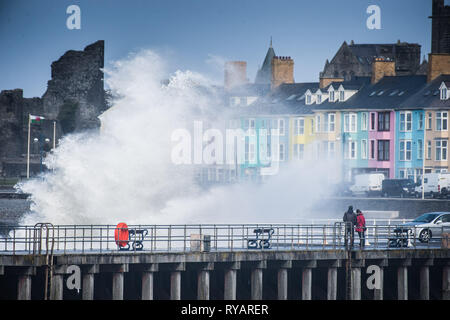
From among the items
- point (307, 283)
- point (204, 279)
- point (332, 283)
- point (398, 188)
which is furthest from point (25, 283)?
point (398, 188)

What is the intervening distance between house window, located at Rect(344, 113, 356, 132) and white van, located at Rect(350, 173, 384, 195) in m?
12.0

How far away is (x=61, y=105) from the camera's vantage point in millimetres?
102688

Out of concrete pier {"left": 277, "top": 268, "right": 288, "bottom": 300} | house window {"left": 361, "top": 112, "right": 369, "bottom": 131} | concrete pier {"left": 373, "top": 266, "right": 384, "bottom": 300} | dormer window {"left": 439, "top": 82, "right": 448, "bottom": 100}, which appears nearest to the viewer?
concrete pier {"left": 277, "top": 268, "right": 288, "bottom": 300}

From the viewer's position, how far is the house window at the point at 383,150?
90250mm

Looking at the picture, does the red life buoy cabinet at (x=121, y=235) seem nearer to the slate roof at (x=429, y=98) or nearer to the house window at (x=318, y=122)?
the slate roof at (x=429, y=98)

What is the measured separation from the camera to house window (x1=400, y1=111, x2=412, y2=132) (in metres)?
88.1

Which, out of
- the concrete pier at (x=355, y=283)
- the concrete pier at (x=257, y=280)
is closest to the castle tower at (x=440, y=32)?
the concrete pier at (x=355, y=283)

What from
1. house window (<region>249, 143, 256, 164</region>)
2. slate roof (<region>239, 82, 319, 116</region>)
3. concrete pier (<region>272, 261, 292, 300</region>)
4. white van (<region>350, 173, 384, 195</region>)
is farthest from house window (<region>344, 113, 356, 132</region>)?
concrete pier (<region>272, 261, 292, 300</region>)

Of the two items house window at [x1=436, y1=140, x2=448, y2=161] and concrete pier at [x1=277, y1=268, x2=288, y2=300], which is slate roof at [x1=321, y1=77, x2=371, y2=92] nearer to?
house window at [x1=436, y1=140, x2=448, y2=161]

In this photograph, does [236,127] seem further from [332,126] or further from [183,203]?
[183,203]

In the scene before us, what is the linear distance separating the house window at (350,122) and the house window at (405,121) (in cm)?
536
